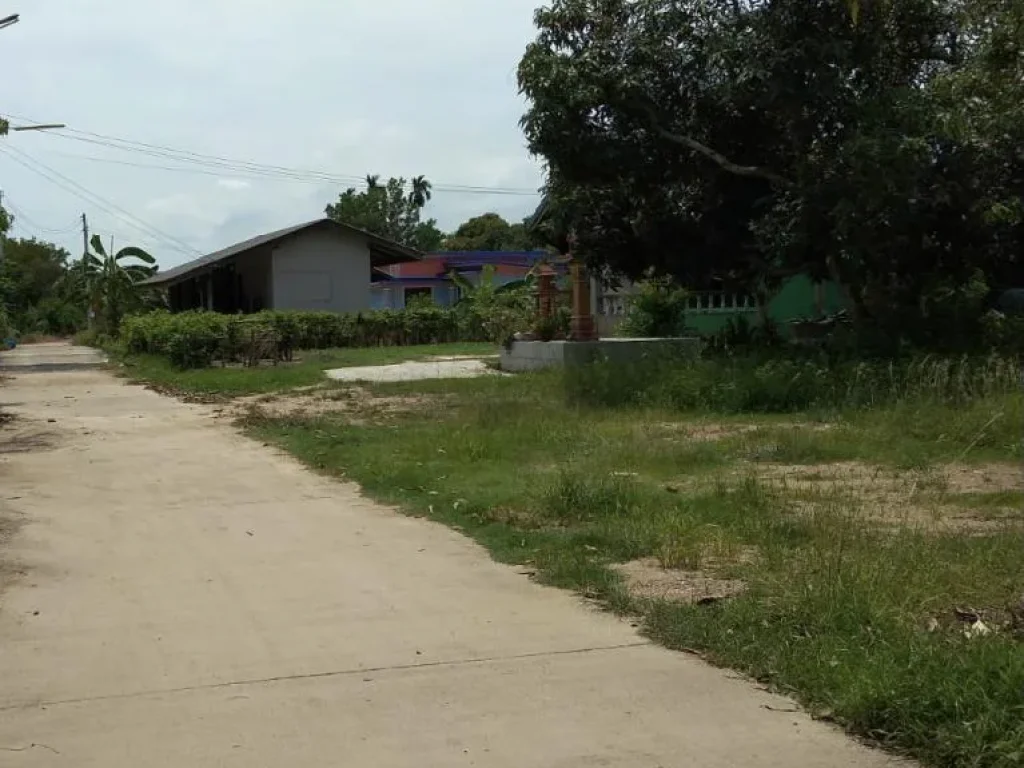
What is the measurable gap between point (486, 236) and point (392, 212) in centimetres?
779

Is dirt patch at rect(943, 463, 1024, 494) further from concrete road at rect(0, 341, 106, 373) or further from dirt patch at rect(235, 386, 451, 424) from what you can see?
concrete road at rect(0, 341, 106, 373)

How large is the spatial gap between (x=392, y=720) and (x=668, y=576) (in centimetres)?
260

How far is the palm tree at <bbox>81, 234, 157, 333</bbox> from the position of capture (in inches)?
1934

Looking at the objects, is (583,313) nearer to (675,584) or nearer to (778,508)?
(778,508)

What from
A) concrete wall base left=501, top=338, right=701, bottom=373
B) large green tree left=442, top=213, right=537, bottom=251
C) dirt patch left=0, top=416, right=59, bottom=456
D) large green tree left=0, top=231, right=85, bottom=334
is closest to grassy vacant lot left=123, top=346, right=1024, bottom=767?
dirt patch left=0, top=416, right=59, bottom=456

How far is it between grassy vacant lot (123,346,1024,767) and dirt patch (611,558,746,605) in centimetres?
2

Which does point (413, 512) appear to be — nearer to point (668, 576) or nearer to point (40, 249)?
point (668, 576)

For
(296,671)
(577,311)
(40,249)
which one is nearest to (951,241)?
(577,311)

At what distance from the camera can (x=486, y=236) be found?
279ft

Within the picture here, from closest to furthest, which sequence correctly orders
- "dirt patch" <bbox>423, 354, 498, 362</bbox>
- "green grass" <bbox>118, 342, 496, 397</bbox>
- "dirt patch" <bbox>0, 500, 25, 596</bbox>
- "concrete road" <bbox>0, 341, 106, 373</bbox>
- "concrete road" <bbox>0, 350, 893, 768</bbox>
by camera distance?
"concrete road" <bbox>0, 350, 893, 768</bbox>
"dirt patch" <bbox>0, 500, 25, 596</bbox>
"green grass" <bbox>118, 342, 496, 397</bbox>
"dirt patch" <bbox>423, 354, 498, 362</bbox>
"concrete road" <bbox>0, 341, 106, 373</bbox>

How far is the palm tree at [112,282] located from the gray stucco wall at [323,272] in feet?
41.9

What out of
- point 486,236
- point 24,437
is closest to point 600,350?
point 24,437

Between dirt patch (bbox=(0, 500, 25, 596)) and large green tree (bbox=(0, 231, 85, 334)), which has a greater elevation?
large green tree (bbox=(0, 231, 85, 334))

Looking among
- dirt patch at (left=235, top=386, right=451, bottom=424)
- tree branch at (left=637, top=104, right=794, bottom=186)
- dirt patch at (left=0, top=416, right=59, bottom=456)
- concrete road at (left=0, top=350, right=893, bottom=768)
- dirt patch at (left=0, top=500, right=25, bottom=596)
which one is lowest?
concrete road at (left=0, top=350, right=893, bottom=768)
